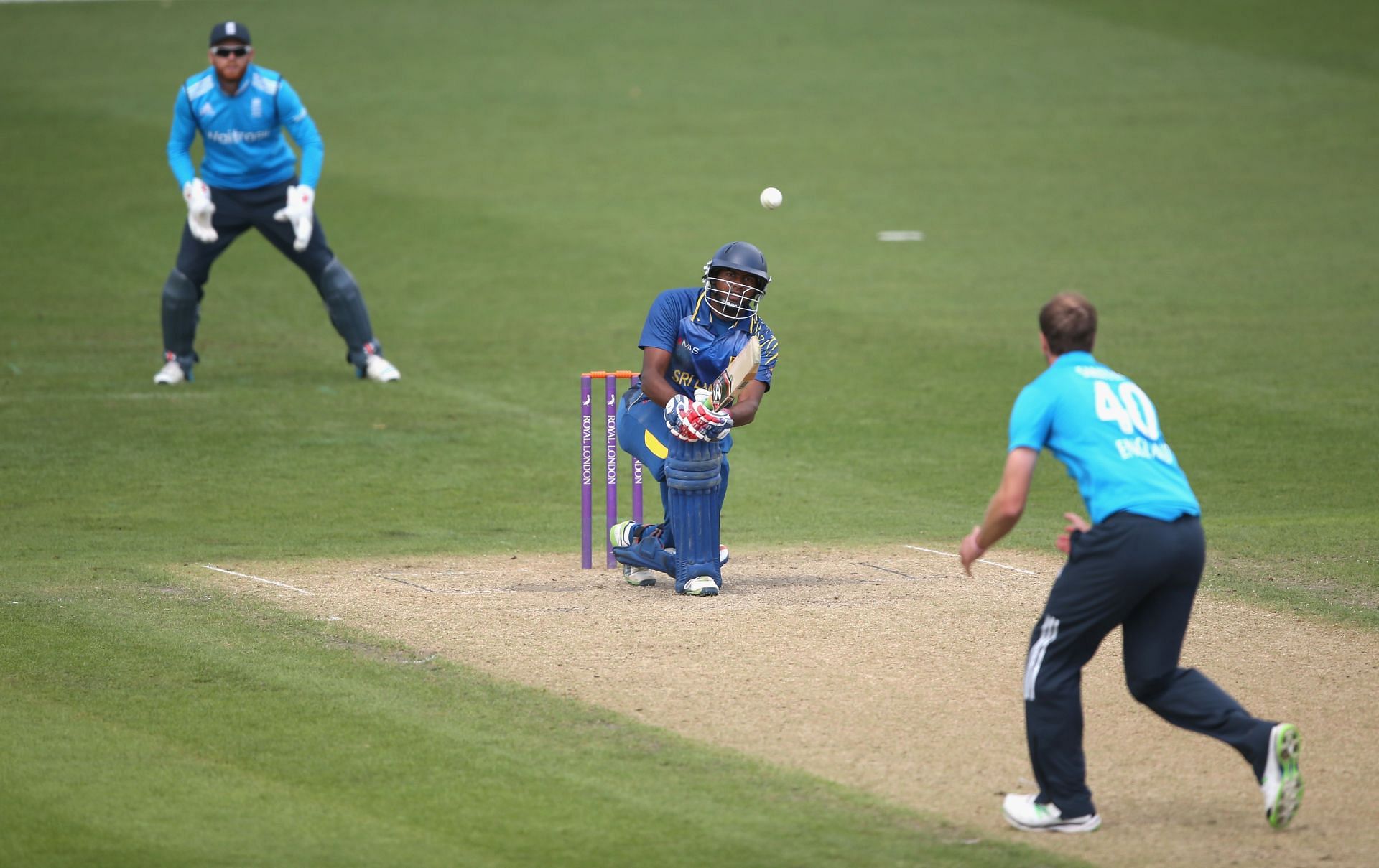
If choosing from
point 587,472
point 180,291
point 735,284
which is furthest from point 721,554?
point 180,291

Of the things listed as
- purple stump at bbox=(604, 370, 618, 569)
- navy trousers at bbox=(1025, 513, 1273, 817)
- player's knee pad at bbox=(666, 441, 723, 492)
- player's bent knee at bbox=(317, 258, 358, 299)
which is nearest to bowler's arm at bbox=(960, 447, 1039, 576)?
navy trousers at bbox=(1025, 513, 1273, 817)

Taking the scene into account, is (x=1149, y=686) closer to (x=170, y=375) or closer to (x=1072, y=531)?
(x=1072, y=531)

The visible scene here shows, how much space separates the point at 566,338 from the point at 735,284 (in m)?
8.54

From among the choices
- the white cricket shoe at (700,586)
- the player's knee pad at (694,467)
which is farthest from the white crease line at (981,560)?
the player's knee pad at (694,467)

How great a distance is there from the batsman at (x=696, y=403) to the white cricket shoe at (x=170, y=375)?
7.28 m

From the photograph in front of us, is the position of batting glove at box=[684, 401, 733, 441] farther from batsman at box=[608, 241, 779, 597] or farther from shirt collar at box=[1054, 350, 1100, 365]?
shirt collar at box=[1054, 350, 1100, 365]

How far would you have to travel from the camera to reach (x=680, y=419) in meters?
8.55

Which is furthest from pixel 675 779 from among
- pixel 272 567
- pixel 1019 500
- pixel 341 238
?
pixel 341 238


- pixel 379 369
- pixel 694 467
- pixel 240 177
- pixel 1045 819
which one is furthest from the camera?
pixel 379 369

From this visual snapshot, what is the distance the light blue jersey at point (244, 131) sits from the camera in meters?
14.1

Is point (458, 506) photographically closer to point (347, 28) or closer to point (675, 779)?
point (675, 779)

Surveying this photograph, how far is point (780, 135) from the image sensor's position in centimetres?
2591

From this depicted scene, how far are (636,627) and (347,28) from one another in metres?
25.1

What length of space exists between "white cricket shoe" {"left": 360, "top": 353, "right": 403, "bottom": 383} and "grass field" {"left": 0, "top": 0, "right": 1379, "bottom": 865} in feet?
0.80
